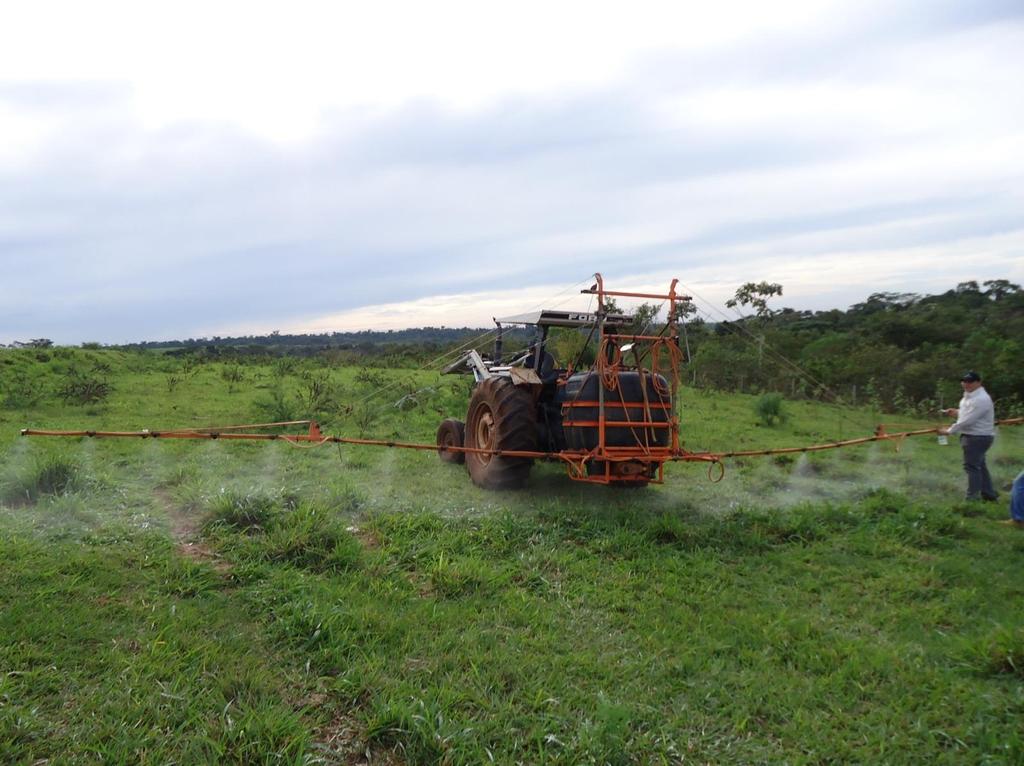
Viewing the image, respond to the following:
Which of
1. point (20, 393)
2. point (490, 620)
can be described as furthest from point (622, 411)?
point (20, 393)

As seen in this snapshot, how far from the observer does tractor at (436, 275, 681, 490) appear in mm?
6039

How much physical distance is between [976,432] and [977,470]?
0.39m

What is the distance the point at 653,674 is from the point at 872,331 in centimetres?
2009

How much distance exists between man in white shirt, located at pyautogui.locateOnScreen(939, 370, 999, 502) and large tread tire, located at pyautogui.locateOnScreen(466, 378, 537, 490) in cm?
385

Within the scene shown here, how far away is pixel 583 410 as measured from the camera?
20.2 ft

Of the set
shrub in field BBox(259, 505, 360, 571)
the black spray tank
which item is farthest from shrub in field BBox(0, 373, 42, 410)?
the black spray tank

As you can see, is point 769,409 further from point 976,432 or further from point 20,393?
point 20,393

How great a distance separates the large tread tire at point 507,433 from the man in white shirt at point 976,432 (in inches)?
151

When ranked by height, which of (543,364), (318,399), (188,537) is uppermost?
(543,364)

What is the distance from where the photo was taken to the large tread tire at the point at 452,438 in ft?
27.8

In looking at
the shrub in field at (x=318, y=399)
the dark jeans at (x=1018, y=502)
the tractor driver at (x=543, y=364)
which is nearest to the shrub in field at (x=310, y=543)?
the tractor driver at (x=543, y=364)

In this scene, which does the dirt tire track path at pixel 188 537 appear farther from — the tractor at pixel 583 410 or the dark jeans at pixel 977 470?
the dark jeans at pixel 977 470

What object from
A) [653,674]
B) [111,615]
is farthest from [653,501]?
[111,615]

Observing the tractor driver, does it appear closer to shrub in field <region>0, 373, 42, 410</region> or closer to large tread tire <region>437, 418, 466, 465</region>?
large tread tire <region>437, 418, 466, 465</region>
